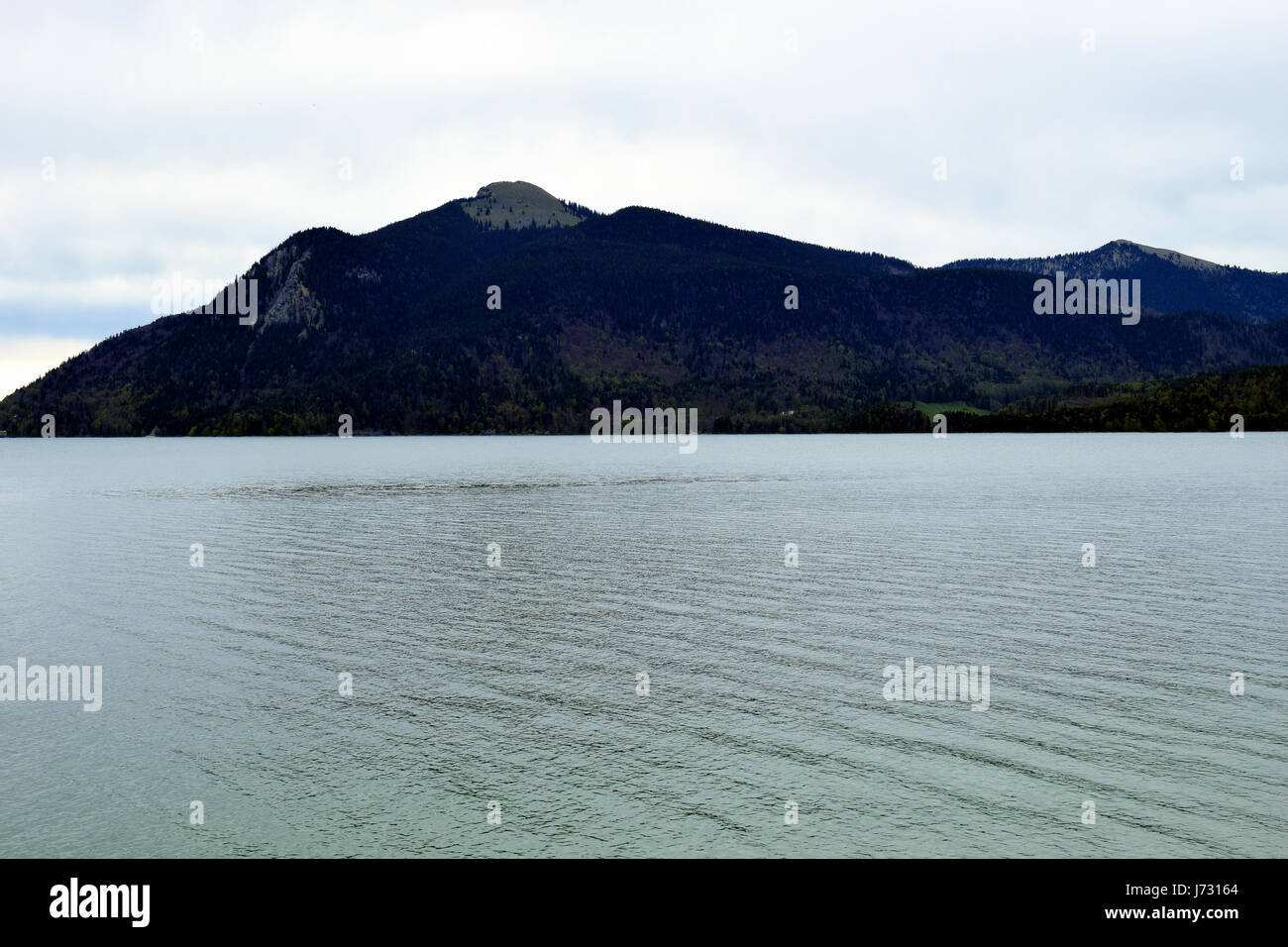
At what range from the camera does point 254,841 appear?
63.3 ft

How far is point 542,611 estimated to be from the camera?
4284 centimetres

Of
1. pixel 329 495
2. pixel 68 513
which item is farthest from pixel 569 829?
pixel 329 495

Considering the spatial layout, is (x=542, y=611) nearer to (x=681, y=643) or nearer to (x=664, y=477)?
(x=681, y=643)

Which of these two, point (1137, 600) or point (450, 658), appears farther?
point (1137, 600)

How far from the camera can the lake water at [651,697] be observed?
1981 centimetres

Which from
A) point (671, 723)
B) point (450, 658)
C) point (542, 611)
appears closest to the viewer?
point (671, 723)

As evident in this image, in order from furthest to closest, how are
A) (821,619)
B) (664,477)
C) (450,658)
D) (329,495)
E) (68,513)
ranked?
1. (664,477)
2. (329,495)
3. (68,513)
4. (821,619)
5. (450,658)

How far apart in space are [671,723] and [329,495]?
322 feet

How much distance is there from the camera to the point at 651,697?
28875mm

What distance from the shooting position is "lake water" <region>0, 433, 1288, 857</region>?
780 inches
